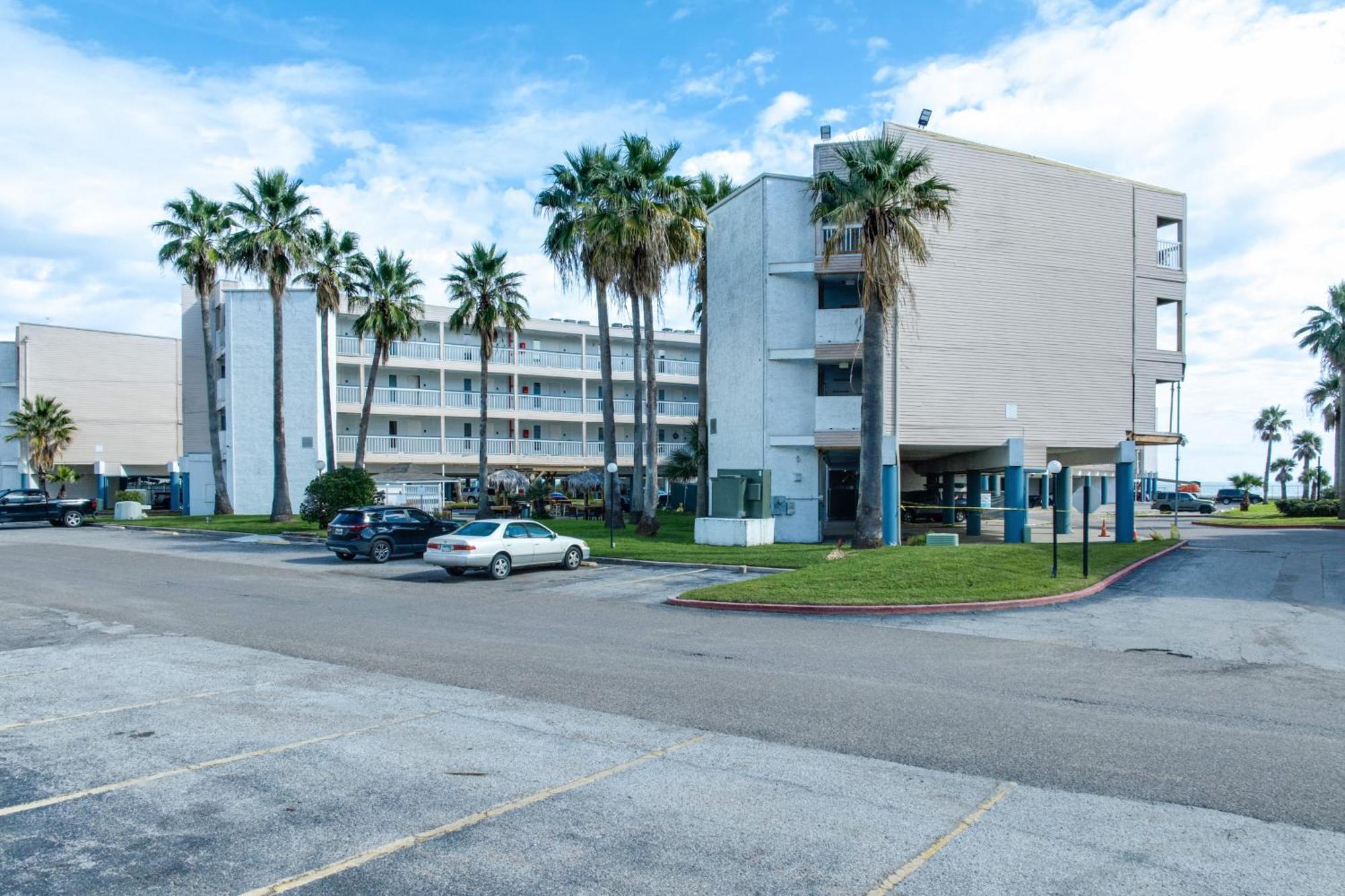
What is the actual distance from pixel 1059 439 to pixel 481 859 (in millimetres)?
30197

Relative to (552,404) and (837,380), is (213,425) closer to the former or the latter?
(552,404)

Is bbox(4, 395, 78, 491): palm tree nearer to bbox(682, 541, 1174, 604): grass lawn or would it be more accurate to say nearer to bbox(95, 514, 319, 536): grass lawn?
bbox(95, 514, 319, 536): grass lawn

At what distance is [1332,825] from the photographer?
6023 millimetres

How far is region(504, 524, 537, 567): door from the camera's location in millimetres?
22797

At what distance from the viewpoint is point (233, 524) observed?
4141 cm

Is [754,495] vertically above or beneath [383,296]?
beneath

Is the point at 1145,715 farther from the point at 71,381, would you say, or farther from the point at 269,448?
the point at 71,381

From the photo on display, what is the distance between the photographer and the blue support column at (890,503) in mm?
29125

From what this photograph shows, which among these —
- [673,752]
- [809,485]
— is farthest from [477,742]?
[809,485]

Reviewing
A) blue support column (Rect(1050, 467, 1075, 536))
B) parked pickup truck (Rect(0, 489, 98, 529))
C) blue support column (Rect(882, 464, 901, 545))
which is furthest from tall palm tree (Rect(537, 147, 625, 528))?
parked pickup truck (Rect(0, 489, 98, 529))

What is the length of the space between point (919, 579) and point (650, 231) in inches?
640

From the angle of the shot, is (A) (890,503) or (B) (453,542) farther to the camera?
(A) (890,503)

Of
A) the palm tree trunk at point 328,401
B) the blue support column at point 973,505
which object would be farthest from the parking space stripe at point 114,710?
the palm tree trunk at point 328,401

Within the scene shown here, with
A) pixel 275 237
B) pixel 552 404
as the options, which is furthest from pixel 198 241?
pixel 552 404
